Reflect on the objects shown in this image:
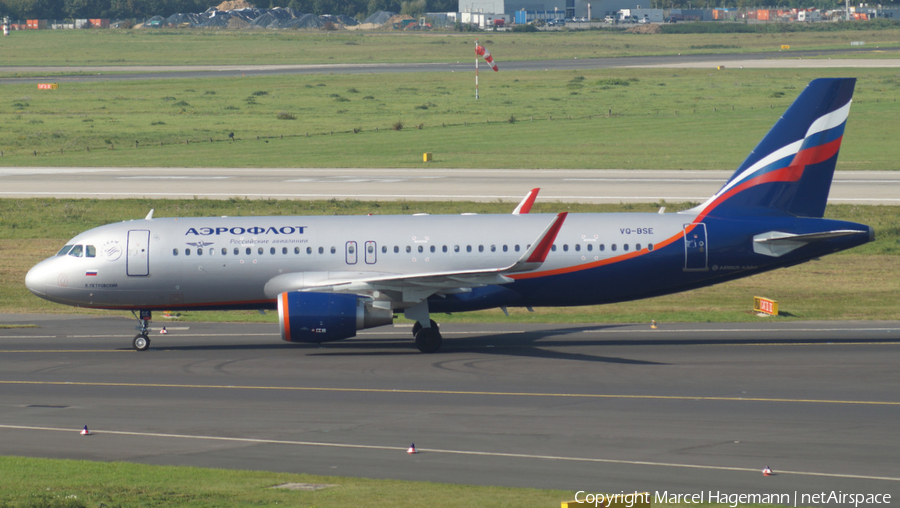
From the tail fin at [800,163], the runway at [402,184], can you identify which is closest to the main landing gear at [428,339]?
the tail fin at [800,163]

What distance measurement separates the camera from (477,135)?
92812 mm

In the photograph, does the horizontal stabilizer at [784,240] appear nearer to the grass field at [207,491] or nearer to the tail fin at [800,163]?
the tail fin at [800,163]

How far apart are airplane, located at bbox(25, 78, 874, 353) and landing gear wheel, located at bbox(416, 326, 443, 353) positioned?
33 mm

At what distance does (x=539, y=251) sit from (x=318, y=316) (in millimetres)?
7138

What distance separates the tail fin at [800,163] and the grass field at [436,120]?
39.5 m

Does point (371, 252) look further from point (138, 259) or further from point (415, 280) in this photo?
point (138, 259)

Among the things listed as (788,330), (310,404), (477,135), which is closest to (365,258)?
(310,404)

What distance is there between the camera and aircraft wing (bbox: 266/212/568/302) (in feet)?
104

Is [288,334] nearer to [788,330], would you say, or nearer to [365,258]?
[365,258]

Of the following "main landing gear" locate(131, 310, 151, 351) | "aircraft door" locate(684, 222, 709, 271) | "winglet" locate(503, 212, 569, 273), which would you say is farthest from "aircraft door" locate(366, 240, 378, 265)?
"aircraft door" locate(684, 222, 709, 271)

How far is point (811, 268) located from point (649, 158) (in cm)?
3162

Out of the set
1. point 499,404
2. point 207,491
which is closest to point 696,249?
point 499,404

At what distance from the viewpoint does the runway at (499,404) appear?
2036 cm

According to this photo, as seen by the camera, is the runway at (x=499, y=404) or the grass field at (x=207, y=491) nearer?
the grass field at (x=207, y=491)
